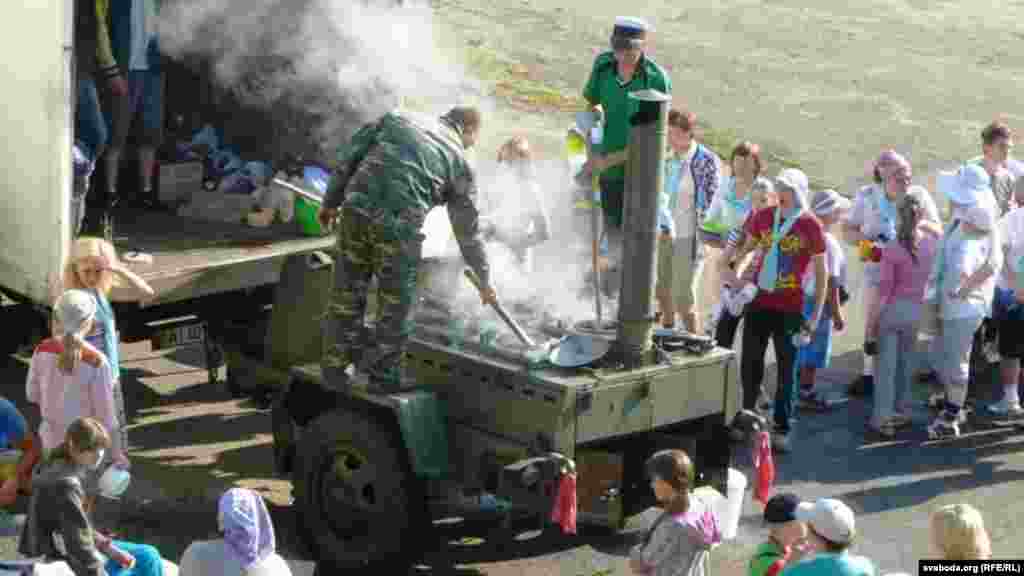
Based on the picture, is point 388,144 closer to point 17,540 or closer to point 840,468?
point 17,540

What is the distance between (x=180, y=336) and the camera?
32.4ft

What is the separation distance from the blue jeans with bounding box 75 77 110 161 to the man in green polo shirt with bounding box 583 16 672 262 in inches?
107

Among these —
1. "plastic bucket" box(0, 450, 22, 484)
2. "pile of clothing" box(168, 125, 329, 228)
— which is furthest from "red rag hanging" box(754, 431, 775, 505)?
"pile of clothing" box(168, 125, 329, 228)

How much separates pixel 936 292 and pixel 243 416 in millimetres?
3982

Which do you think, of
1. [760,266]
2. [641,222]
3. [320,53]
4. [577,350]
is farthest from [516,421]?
[320,53]

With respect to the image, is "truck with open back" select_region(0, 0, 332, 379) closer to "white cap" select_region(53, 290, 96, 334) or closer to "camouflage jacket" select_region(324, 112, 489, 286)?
"white cap" select_region(53, 290, 96, 334)

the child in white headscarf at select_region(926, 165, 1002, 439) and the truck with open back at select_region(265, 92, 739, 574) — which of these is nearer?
the truck with open back at select_region(265, 92, 739, 574)

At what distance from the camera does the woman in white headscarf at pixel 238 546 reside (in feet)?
22.1

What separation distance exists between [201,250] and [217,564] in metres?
3.69

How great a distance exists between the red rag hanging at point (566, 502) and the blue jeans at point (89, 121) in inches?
152

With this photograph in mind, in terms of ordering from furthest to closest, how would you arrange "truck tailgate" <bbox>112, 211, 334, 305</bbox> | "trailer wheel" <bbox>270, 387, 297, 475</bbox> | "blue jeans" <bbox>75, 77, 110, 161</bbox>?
"blue jeans" <bbox>75, 77, 110, 161</bbox>, "truck tailgate" <bbox>112, 211, 334, 305</bbox>, "trailer wheel" <bbox>270, 387, 297, 475</bbox>

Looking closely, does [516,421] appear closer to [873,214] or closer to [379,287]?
[379,287]

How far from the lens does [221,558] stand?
22.2 feet

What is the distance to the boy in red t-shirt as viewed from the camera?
986 cm
